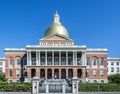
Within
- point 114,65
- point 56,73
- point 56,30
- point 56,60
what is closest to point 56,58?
point 56,60

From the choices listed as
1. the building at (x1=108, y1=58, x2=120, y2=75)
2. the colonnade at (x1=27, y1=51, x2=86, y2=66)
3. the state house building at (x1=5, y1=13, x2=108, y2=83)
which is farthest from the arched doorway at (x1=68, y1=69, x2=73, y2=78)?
the building at (x1=108, y1=58, x2=120, y2=75)

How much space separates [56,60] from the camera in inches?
3511


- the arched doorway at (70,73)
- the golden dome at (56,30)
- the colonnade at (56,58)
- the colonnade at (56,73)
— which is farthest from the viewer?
the golden dome at (56,30)

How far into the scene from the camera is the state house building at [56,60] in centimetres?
8662

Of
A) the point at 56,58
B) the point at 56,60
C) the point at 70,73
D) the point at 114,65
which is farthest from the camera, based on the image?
the point at 114,65

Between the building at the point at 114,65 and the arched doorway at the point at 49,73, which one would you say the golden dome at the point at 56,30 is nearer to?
the arched doorway at the point at 49,73

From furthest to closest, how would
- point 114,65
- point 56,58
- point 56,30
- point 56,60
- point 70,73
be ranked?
point 114,65
point 56,30
point 56,58
point 56,60
point 70,73

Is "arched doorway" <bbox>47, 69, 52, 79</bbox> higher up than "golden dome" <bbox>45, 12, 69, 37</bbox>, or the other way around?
"golden dome" <bbox>45, 12, 69, 37</bbox>

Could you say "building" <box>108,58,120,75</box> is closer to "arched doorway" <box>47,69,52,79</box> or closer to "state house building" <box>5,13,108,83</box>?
"state house building" <box>5,13,108,83</box>

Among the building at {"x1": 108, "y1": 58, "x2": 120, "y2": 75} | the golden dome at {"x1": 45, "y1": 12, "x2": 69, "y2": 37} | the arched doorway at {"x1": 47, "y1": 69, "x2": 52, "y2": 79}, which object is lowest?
the arched doorway at {"x1": 47, "y1": 69, "x2": 52, "y2": 79}

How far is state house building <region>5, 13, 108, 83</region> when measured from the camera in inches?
3410

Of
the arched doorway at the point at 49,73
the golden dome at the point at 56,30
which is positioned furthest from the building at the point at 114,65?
the arched doorway at the point at 49,73

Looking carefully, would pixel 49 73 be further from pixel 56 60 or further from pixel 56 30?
pixel 56 30

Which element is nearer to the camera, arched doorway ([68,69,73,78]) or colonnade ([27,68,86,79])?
colonnade ([27,68,86,79])
